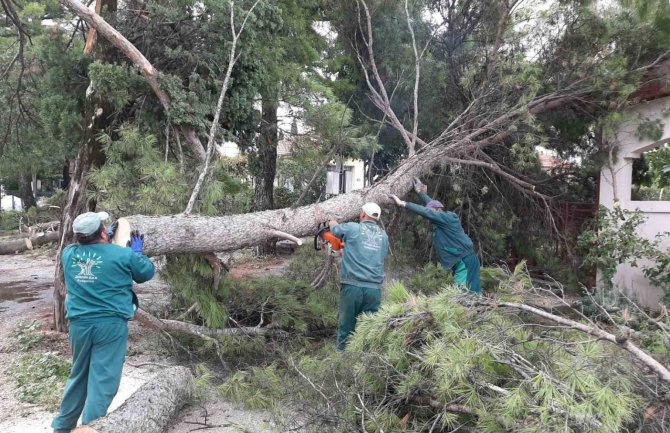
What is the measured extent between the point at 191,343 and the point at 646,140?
6543 mm

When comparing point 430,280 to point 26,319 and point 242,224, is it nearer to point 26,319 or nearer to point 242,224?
point 242,224

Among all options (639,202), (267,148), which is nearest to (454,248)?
(267,148)

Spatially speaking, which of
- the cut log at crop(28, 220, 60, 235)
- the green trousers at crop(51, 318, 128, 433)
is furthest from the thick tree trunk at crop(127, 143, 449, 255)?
the cut log at crop(28, 220, 60, 235)

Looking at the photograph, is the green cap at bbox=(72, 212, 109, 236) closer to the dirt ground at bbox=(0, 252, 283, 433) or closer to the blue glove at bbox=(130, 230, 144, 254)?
the blue glove at bbox=(130, 230, 144, 254)

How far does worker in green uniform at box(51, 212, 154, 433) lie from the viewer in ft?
10.5

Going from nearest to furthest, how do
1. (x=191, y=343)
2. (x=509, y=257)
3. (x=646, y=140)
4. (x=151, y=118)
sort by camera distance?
(x=191, y=343)
(x=151, y=118)
(x=646, y=140)
(x=509, y=257)

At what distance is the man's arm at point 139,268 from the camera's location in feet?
10.9

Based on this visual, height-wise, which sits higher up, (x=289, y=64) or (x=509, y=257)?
(x=289, y=64)

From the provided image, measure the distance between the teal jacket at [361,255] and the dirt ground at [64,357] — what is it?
142 centimetres

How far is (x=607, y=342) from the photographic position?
277cm

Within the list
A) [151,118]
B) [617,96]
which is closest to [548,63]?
[617,96]

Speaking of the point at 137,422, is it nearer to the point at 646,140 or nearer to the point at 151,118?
the point at 151,118

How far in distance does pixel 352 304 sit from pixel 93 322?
219 centimetres

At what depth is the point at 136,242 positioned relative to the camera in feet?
11.9
